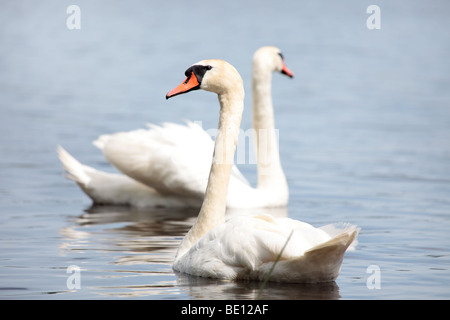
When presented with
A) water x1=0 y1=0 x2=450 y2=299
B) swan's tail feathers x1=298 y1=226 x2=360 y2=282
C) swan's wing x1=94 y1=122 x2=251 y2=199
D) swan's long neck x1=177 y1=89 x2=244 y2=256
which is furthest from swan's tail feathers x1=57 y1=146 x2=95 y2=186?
swan's tail feathers x1=298 y1=226 x2=360 y2=282

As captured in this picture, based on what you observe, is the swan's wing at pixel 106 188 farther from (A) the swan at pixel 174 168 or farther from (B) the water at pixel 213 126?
(B) the water at pixel 213 126

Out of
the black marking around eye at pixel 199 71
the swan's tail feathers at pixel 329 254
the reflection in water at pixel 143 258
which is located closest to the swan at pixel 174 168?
the reflection in water at pixel 143 258

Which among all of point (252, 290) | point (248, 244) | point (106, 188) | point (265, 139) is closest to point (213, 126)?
point (265, 139)

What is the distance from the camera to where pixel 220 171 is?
7.45m

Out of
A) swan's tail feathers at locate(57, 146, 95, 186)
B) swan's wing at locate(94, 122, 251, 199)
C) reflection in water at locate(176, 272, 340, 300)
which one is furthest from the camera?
swan's tail feathers at locate(57, 146, 95, 186)

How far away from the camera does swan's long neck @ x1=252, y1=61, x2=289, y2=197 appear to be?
1130cm

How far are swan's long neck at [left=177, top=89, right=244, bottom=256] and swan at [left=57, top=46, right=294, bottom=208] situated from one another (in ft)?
10.5

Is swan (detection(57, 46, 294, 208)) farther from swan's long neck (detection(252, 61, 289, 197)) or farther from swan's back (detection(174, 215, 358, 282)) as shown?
swan's back (detection(174, 215, 358, 282))

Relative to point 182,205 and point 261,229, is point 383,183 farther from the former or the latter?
point 261,229

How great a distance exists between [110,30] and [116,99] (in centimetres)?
1722

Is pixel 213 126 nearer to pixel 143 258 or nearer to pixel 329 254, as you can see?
pixel 143 258

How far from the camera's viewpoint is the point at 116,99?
70.7 feet

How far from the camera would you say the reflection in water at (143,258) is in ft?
21.7

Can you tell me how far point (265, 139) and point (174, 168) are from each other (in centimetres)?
139
